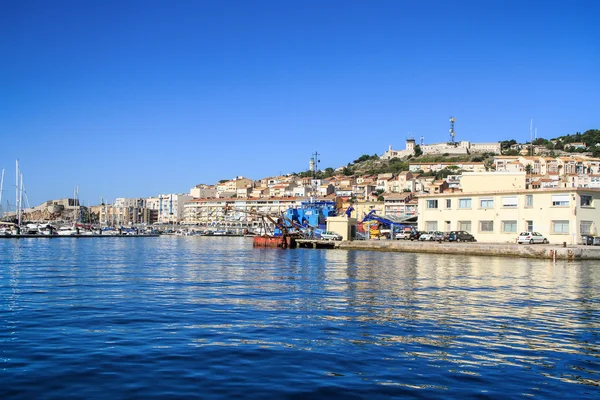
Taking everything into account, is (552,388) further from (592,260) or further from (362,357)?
(592,260)

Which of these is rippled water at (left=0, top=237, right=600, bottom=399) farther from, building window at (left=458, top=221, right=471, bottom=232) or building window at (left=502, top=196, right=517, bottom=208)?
building window at (left=458, top=221, right=471, bottom=232)

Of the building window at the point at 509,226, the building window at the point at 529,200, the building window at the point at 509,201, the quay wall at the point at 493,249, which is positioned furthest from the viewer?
the building window at the point at 509,226

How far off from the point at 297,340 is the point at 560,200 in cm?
4090

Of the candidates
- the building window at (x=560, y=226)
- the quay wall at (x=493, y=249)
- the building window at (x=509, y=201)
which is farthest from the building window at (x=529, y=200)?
the quay wall at (x=493, y=249)

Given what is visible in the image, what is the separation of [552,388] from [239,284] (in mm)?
16143

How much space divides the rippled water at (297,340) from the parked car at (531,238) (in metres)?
24.9

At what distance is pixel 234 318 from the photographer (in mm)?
15148

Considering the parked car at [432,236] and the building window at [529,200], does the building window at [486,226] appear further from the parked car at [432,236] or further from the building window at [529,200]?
the building window at [529,200]

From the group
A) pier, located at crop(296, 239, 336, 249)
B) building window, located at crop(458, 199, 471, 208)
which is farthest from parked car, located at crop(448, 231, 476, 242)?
pier, located at crop(296, 239, 336, 249)

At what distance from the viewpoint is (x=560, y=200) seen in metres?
47.0

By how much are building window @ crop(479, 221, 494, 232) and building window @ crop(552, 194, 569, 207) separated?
681 centimetres

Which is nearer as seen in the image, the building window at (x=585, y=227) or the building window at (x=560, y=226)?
the building window at (x=585, y=227)

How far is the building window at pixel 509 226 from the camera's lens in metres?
51.0

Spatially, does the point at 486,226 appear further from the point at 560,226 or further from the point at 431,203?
the point at 431,203
